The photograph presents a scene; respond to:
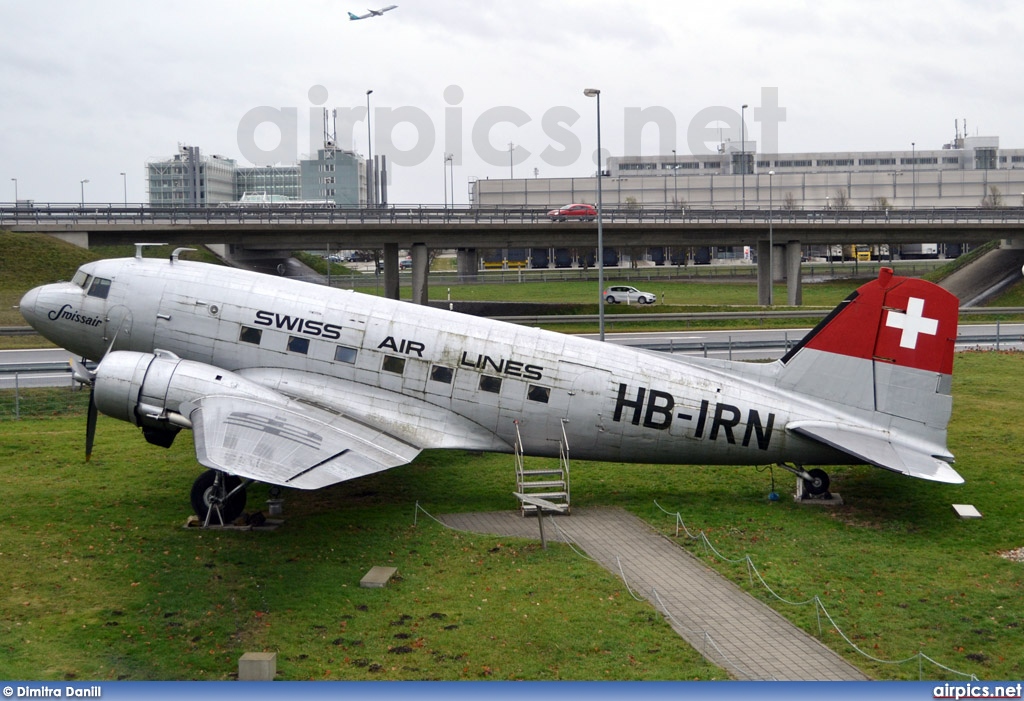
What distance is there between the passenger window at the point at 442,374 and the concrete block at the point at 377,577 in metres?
5.53

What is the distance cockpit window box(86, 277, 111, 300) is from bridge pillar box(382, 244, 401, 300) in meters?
46.0

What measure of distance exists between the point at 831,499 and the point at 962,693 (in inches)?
413

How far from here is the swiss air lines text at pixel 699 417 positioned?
22.3 metres

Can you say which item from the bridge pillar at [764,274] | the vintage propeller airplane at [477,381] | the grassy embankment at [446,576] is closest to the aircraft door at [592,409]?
the vintage propeller airplane at [477,381]

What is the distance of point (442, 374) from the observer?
2309cm

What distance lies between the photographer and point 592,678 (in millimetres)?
14086

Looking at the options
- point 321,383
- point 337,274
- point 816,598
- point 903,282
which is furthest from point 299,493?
Result: point 337,274

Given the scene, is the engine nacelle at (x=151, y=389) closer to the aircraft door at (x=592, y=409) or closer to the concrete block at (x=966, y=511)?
the aircraft door at (x=592, y=409)

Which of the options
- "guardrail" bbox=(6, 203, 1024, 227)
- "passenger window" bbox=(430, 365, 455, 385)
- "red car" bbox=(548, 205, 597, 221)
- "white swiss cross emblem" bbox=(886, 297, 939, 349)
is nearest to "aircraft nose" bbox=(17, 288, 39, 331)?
"passenger window" bbox=(430, 365, 455, 385)

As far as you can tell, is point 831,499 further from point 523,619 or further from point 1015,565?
point 523,619

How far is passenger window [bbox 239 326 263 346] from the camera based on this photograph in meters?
23.3

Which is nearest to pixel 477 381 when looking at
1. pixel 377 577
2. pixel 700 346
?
pixel 377 577

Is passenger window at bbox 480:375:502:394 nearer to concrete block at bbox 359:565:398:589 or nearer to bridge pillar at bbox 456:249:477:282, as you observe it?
concrete block at bbox 359:565:398:589

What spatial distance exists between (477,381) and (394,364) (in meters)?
2.06
